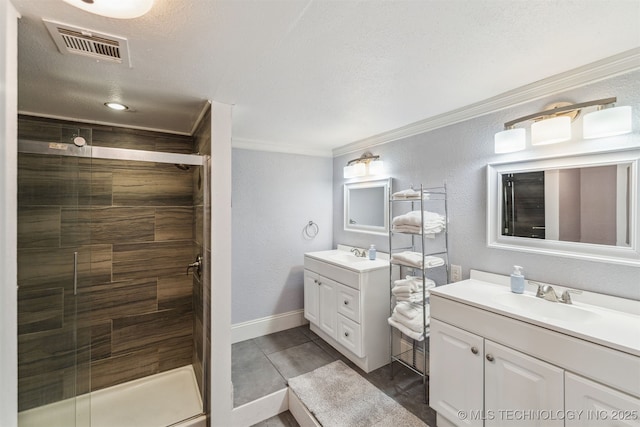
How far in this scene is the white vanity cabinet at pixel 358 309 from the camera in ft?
7.50

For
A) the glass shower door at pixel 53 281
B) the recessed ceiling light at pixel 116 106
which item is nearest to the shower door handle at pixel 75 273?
the glass shower door at pixel 53 281

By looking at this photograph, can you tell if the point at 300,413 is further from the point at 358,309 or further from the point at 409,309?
the point at 409,309

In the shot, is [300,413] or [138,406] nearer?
[300,413]

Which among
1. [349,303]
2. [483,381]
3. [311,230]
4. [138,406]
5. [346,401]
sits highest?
[311,230]

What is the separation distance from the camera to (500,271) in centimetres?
186

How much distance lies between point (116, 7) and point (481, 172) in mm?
2210

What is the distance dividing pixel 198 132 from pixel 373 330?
7.57 feet

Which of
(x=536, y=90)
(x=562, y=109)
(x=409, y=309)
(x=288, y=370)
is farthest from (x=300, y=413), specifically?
(x=536, y=90)

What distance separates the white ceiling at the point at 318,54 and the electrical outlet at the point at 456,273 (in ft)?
4.04

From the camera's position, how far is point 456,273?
2105mm

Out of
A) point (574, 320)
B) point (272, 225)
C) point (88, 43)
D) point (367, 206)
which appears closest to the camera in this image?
point (88, 43)

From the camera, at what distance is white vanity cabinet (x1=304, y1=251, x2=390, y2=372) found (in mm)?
2287

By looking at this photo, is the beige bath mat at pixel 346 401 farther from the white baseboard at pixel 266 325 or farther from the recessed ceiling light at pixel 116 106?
the recessed ceiling light at pixel 116 106

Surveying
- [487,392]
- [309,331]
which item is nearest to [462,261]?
[487,392]
